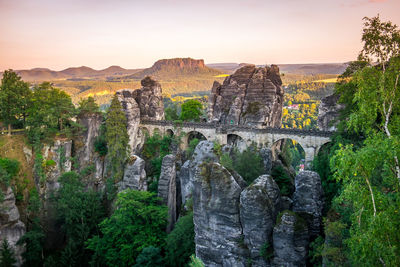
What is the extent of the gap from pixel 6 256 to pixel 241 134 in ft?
79.4

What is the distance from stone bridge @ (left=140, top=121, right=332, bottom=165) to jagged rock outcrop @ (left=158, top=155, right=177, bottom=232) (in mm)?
8038

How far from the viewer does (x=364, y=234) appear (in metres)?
9.41

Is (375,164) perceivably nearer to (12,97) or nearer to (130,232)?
(130,232)

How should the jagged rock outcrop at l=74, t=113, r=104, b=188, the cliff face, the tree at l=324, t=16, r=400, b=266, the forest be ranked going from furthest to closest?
the jagged rock outcrop at l=74, t=113, r=104, b=188 < the cliff face < the forest < the tree at l=324, t=16, r=400, b=266

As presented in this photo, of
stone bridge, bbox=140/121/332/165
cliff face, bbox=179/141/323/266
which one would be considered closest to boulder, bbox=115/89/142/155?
stone bridge, bbox=140/121/332/165

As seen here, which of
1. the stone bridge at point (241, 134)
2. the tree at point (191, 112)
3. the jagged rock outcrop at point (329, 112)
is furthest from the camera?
the tree at point (191, 112)

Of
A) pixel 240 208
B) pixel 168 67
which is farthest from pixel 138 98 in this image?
Answer: pixel 168 67

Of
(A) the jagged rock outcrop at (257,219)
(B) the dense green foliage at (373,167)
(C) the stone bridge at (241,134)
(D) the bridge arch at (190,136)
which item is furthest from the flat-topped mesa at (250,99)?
(B) the dense green foliage at (373,167)

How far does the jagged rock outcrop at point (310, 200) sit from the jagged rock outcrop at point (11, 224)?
23.0 metres

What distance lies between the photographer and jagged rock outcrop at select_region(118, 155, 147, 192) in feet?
98.8

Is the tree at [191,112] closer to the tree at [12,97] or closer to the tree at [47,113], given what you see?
the tree at [47,113]

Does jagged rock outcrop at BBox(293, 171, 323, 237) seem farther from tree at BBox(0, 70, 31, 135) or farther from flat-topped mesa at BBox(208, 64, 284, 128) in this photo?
tree at BBox(0, 70, 31, 135)

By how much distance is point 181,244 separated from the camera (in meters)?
22.1

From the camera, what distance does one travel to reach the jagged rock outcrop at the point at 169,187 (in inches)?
1101
